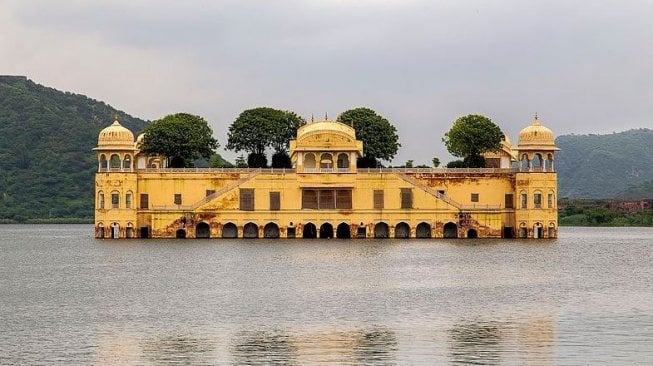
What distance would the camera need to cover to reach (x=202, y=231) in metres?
84.9

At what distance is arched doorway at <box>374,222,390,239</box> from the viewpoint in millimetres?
84500

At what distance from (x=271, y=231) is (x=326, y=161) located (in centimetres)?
583

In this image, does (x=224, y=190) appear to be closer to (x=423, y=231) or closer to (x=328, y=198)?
(x=328, y=198)

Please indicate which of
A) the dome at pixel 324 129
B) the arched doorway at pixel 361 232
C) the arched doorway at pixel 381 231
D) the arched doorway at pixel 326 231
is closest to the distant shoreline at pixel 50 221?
the arched doorway at pixel 326 231

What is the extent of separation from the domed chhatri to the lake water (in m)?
16.5

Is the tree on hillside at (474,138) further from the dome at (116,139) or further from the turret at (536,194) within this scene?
the dome at (116,139)

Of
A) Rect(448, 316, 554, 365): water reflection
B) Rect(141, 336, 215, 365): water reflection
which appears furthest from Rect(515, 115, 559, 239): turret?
Rect(141, 336, 215, 365): water reflection

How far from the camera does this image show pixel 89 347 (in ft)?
102

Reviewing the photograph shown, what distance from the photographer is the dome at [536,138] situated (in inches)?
3295

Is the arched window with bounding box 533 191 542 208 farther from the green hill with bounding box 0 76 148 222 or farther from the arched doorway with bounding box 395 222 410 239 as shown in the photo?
the green hill with bounding box 0 76 148 222

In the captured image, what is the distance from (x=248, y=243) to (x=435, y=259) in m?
18.5

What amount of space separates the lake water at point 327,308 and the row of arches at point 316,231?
14961 millimetres

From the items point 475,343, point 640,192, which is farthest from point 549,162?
point 640,192

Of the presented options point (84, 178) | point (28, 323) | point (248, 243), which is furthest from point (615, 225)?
point (28, 323)
